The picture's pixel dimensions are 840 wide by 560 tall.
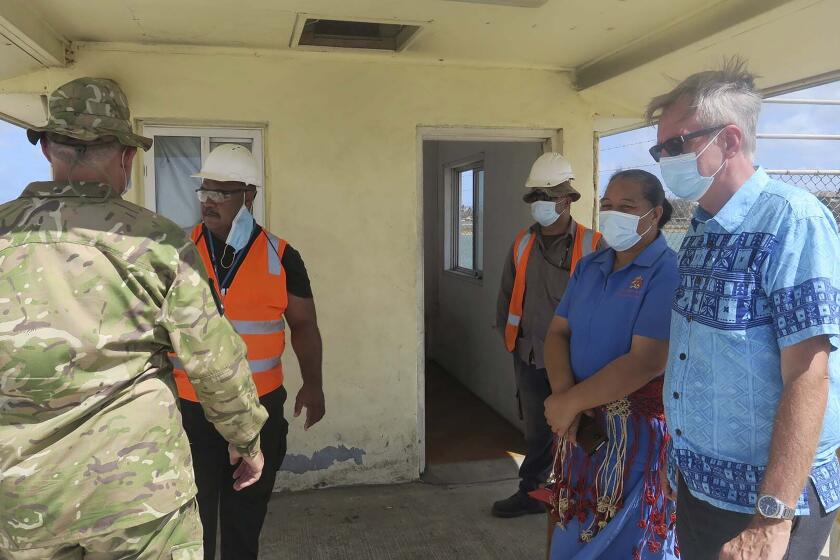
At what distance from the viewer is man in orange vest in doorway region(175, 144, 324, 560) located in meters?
2.41

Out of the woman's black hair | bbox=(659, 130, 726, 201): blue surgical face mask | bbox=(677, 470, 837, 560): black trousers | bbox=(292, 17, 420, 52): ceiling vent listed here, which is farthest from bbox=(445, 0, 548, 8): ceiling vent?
bbox=(677, 470, 837, 560): black trousers

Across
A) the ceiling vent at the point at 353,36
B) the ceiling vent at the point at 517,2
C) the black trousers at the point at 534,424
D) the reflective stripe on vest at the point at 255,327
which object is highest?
the ceiling vent at the point at 353,36

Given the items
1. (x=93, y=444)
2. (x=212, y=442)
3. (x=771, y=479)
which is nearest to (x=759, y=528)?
(x=771, y=479)

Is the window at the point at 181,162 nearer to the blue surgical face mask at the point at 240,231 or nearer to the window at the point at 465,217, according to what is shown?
the blue surgical face mask at the point at 240,231

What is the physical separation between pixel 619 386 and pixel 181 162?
2.98m

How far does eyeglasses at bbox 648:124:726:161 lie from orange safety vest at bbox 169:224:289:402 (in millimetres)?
1572

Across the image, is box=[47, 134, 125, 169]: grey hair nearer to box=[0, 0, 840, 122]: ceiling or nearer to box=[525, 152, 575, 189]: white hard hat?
box=[0, 0, 840, 122]: ceiling

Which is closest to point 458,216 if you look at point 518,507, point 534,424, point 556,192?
point 556,192

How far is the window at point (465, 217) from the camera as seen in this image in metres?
6.20

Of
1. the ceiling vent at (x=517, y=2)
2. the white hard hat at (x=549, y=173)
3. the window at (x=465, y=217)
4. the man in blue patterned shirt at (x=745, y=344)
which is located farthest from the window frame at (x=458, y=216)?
the man in blue patterned shirt at (x=745, y=344)

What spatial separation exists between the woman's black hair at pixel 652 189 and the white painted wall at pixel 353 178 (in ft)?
6.21

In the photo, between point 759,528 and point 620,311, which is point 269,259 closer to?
point 620,311

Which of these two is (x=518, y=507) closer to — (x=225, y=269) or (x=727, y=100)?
(x=225, y=269)

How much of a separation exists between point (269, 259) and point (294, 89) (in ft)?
5.41
